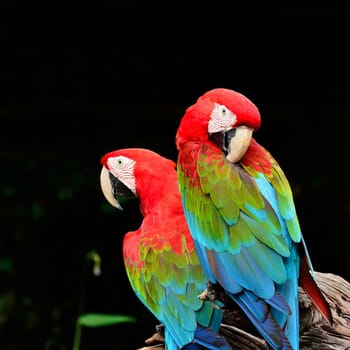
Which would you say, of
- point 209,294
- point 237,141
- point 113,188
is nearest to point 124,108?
point 113,188

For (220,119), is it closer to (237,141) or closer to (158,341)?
(237,141)

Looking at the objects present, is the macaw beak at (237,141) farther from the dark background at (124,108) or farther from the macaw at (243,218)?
the dark background at (124,108)

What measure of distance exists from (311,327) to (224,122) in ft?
1.79

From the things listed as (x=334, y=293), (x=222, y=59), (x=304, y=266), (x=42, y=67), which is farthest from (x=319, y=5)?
(x=304, y=266)

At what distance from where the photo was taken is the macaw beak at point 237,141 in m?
2.22

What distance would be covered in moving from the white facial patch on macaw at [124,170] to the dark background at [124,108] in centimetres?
150

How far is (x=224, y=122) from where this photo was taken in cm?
225

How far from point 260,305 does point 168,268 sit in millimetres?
345

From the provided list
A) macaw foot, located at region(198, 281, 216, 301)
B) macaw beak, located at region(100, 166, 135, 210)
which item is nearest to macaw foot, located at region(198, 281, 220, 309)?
macaw foot, located at region(198, 281, 216, 301)

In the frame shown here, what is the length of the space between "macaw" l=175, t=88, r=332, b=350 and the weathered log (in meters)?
0.10

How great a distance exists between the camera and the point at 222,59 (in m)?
4.19

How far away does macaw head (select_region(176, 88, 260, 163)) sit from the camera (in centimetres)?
221

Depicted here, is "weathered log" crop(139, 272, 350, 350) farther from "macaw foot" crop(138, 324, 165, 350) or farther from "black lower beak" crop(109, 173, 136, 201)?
"black lower beak" crop(109, 173, 136, 201)

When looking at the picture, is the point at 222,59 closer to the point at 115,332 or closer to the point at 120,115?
the point at 120,115
